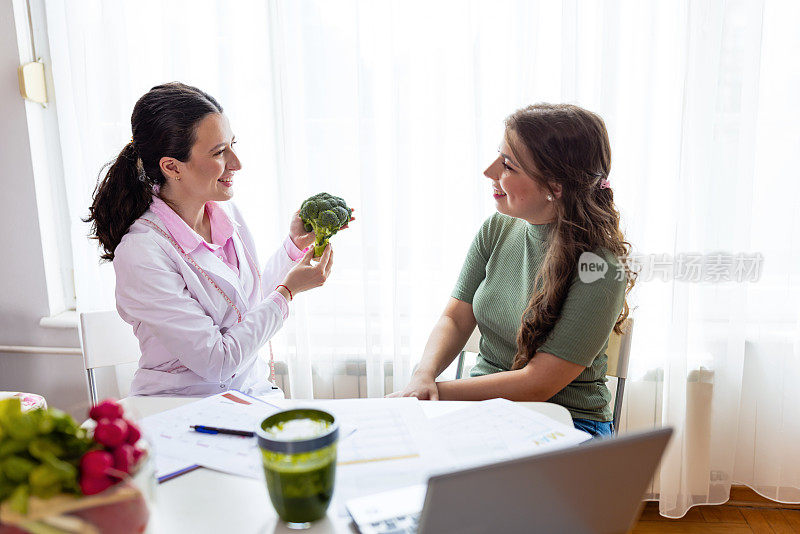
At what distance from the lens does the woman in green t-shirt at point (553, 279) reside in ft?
4.77

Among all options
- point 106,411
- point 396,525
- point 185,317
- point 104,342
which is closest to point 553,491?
point 396,525

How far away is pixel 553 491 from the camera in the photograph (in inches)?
26.9

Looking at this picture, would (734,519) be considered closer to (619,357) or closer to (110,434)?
(619,357)

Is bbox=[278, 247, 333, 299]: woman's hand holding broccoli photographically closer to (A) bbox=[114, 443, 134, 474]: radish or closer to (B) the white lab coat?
(B) the white lab coat

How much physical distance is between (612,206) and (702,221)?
0.65 m

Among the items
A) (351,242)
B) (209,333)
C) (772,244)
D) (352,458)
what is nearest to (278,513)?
(352,458)

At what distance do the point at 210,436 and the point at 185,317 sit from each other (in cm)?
45

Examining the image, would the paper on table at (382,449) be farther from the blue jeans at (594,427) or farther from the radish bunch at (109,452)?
the blue jeans at (594,427)

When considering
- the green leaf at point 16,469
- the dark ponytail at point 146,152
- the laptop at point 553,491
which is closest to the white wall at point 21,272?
the dark ponytail at point 146,152

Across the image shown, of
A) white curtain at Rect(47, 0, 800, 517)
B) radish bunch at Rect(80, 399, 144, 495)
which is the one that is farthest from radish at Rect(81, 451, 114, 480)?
white curtain at Rect(47, 0, 800, 517)

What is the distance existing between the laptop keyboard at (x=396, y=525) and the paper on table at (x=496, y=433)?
0.15 meters

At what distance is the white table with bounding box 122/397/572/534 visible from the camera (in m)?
0.84

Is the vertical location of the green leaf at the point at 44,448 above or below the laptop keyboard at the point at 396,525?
above

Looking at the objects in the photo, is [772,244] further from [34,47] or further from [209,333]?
[34,47]
